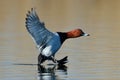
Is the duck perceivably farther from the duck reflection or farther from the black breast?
the duck reflection

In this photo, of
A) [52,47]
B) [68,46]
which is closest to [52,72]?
[52,47]

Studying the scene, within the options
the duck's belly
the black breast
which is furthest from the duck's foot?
the black breast

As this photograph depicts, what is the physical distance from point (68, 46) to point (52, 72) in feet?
12.3

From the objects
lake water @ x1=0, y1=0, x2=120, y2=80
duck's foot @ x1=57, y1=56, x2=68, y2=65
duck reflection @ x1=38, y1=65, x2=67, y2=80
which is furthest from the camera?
duck's foot @ x1=57, y1=56, x2=68, y2=65

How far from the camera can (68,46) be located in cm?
1873

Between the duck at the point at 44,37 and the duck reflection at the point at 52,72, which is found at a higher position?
the duck at the point at 44,37

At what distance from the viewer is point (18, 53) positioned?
56.4 feet

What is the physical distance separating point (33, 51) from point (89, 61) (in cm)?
198

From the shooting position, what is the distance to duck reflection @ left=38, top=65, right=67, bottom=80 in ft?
46.8

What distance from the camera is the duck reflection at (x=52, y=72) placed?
1427 cm

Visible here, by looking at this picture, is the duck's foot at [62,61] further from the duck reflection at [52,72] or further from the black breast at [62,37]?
the black breast at [62,37]

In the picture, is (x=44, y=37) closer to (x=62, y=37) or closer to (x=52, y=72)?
(x=62, y=37)

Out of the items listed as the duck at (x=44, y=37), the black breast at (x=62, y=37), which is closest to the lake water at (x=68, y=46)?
the duck at (x=44, y=37)

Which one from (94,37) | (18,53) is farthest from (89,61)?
(94,37)
